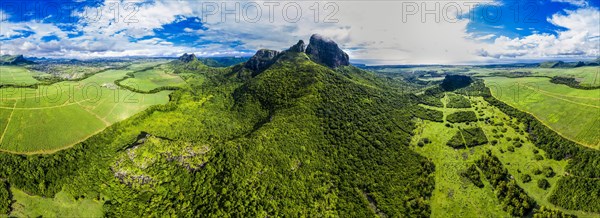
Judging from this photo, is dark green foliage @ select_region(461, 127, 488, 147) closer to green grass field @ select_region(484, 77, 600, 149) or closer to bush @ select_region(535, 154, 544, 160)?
bush @ select_region(535, 154, 544, 160)

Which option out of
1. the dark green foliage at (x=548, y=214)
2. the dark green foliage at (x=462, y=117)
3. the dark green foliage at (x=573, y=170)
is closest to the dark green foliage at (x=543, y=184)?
the dark green foliage at (x=573, y=170)

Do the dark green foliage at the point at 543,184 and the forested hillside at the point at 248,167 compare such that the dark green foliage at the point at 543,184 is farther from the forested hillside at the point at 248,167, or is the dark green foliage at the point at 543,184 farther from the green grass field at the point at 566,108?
the forested hillside at the point at 248,167

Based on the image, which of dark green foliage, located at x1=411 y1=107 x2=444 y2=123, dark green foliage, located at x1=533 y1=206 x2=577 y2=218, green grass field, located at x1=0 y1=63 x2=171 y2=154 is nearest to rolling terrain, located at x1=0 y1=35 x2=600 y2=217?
dark green foliage, located at x1=533 y1=206 x2=577 y2=218

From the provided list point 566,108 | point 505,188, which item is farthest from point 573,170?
point 566,108

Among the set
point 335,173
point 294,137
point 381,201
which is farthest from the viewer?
point 294,137

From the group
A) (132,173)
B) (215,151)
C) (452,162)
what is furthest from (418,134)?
(132,173)

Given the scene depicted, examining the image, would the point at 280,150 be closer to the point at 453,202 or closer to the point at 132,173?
the point at 132,173
